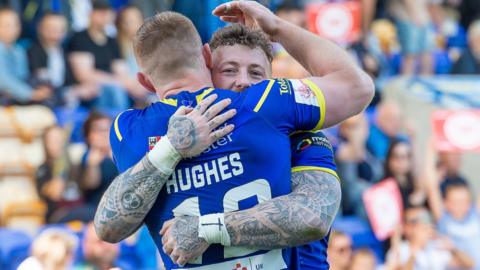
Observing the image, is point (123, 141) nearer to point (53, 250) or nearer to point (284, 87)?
point (284, 87)

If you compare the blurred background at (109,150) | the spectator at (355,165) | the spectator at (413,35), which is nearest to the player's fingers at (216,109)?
the blurred background at (109,150)

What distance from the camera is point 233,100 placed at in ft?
12.6

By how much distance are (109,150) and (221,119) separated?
6.22m

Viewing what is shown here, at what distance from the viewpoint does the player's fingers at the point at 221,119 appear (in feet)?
12.3

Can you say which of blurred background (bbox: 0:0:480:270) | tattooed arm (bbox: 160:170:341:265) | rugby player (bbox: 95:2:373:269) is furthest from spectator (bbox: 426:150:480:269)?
tattooed arm (bbox: 160:170:341:265)

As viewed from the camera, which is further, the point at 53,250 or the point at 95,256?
the point at 95,256

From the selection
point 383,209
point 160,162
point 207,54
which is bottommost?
point 383,209

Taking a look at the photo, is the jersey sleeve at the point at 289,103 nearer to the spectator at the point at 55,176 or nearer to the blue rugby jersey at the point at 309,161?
the blue rugby jersey at the point at 309,161

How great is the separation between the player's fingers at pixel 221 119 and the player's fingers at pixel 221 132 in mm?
19

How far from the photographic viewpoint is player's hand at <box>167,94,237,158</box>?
3.73 metres

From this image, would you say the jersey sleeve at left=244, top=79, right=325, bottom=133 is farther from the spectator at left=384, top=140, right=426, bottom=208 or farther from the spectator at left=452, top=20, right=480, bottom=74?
the spectator at left=452, top=20, right=480, bottom=74

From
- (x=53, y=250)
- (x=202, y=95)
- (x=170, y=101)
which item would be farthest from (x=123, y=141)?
(x=53, y=250)

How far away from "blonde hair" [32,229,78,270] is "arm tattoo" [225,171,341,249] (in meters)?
4.83

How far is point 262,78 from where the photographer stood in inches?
166
